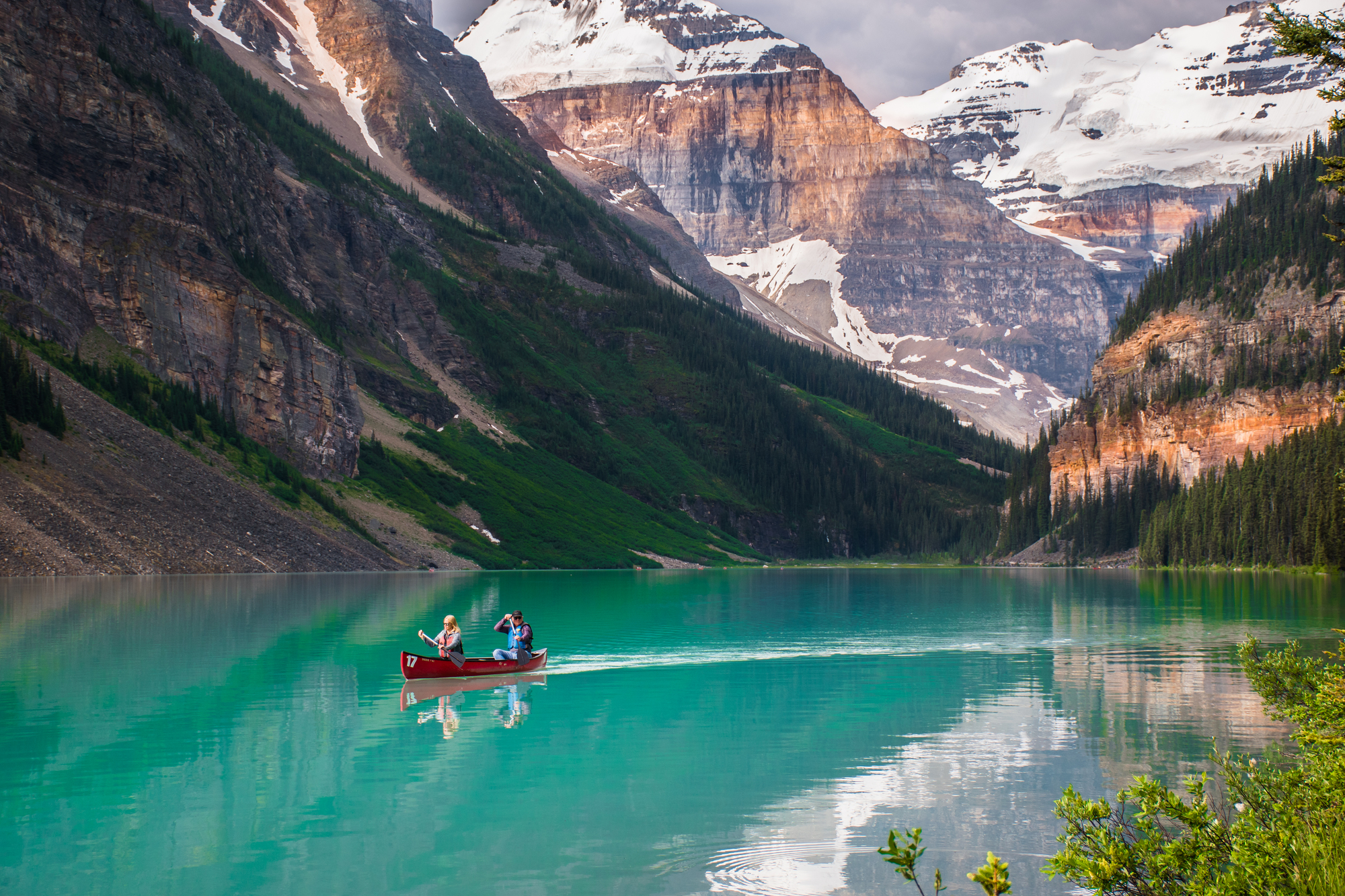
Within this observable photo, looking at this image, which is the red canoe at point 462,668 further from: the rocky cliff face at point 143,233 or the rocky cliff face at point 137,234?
the rocky cliff face at point 143,233

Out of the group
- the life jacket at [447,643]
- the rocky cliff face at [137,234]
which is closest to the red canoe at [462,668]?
the life jacket at [447,643]

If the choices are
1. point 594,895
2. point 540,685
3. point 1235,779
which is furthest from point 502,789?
point 540,685

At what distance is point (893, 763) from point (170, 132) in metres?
156

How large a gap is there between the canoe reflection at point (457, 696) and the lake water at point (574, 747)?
0.20m

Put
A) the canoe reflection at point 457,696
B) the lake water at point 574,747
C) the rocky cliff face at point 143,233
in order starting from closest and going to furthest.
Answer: the lake water at point 574,747 < the canoe reflection at point 457,696 < the rocky cliff face at point 143,233

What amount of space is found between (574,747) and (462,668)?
13.9 meters

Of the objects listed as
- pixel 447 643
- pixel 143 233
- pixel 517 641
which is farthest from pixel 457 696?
pixel 143 233

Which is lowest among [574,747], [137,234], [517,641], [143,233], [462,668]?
[574,747]

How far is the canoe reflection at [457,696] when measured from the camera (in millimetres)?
37094

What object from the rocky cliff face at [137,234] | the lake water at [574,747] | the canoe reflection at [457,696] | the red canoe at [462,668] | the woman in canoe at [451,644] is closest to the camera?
the lake water at [574,747]

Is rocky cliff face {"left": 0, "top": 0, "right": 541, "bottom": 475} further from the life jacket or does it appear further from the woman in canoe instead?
the life jacket

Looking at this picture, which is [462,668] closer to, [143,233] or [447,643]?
[447,643]

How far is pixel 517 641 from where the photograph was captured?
47344mm

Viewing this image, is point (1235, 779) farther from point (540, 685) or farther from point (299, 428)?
point (299, 428)
